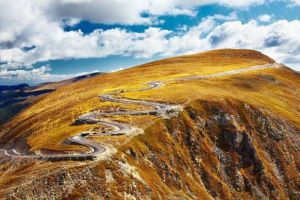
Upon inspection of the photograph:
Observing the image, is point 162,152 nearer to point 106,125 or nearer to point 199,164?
point 199,164

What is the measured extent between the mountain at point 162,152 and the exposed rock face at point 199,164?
0.26m

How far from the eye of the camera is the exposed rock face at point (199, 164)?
310 feet

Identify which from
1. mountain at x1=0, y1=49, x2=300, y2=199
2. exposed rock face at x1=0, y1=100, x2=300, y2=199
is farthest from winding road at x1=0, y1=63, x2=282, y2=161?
exposed rock face at x1=0, y1=100, x2=300, y2=199

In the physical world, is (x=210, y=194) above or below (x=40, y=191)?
below

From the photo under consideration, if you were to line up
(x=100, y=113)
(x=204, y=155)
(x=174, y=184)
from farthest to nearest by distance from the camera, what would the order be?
1. (x=100, y=113)
2. (x=204, y=155)
3. (x=174, y=184)

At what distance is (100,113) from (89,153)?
200 ft

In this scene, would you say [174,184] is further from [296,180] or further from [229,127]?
[296,180]

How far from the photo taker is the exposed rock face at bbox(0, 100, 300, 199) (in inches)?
3716

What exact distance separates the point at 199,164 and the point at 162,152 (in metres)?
17.2

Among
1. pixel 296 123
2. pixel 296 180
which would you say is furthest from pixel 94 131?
pixel 296 123

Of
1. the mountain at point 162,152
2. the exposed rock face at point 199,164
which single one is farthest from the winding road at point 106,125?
the exposed rock face at point 199,164

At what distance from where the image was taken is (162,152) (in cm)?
12775

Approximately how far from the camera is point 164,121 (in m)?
146

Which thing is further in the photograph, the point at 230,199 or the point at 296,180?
the point at 296,180
